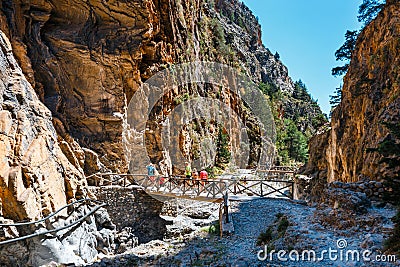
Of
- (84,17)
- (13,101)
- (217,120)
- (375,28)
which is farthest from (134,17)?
(217,120)

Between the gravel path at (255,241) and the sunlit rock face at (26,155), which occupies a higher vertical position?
the sunlit rock face at (26,155)

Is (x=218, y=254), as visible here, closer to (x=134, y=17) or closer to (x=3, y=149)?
(x=3, y=149)

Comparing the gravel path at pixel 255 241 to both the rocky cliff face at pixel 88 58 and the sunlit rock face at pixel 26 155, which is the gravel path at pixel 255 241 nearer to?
the sunlit rock face at pixel 26 155

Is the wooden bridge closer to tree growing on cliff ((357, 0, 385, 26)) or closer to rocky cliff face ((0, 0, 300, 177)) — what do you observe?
rocky cliff face ((0, 0, 300, 177))

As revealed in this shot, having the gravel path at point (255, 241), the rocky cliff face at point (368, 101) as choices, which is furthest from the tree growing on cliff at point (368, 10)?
the gravel path at point (255, 241)

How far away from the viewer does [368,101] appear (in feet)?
38.8

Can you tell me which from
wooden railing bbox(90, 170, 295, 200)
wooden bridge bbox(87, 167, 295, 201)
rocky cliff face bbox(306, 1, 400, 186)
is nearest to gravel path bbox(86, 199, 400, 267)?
wooden railing bbox(90, 170, 295, 200)

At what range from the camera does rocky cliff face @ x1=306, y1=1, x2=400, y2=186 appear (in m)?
9.70

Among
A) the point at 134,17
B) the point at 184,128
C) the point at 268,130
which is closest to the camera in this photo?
the point at 134,17

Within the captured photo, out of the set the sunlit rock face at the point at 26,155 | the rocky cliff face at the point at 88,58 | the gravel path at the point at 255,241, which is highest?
the rocky cliff face at the point at 88,58

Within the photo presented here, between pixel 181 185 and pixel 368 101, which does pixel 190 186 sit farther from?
pixel 368 101

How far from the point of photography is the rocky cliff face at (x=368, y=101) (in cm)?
970

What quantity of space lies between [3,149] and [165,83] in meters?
11.6

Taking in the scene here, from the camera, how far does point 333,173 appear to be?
15016 millimetres
